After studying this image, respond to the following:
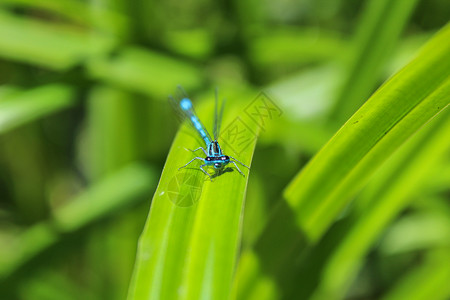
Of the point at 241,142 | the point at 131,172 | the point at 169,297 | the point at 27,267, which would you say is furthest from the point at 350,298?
the point at 169,297

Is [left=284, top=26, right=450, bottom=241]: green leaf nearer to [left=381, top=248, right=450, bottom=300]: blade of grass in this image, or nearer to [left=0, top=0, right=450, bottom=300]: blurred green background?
[left=0, top=0, right=450, bottom=300]: blurred green background

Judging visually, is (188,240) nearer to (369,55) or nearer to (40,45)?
(369,55)

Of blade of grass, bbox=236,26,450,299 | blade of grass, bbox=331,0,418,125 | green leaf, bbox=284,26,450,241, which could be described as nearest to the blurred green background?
blade of grass, bbox=331,0,418,125

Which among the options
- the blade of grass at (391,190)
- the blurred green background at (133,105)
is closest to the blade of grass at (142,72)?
the blurred green background at (133,105)

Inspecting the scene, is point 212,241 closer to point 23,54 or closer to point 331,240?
point 331,240

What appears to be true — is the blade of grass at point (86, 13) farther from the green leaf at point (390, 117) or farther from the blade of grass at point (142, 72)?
the green leaf at point (390, 117)

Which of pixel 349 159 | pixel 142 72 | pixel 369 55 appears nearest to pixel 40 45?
pixel 142 72
